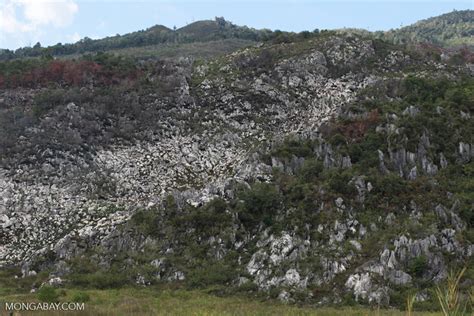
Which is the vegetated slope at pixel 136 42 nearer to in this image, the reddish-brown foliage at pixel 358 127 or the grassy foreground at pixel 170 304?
the reddish-brown foliage at pixel 358 127

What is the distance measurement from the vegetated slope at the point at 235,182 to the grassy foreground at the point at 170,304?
1332 mm

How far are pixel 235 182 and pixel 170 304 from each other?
11.1m

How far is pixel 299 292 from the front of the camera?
886 inches

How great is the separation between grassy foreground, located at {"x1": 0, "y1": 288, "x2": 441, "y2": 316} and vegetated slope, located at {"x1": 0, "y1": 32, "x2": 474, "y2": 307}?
1.33m

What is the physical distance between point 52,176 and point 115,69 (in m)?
19.4

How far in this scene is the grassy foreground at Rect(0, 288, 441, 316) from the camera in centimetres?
1814

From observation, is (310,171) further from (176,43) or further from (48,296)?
(176,43)

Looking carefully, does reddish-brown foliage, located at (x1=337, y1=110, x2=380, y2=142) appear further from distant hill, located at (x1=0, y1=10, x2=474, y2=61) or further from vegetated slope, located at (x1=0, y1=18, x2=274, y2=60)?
vegetated slope, located at (x1=0, y1=18, x2=274, y2=60)

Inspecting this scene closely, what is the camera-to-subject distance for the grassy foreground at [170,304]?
1814 centimetres

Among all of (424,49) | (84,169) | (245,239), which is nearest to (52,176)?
(84,169)

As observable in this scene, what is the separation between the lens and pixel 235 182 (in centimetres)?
3005

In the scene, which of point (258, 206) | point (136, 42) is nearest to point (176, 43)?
point (136, 42)

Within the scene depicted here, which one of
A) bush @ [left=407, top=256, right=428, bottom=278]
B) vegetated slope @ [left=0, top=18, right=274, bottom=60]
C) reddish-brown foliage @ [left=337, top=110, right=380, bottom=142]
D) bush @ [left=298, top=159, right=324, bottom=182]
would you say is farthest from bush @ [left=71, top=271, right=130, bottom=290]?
vegetated slope @ [left=0, top=18, right=274, bottom=60]

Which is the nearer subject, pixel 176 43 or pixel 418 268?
pixel 418 268
